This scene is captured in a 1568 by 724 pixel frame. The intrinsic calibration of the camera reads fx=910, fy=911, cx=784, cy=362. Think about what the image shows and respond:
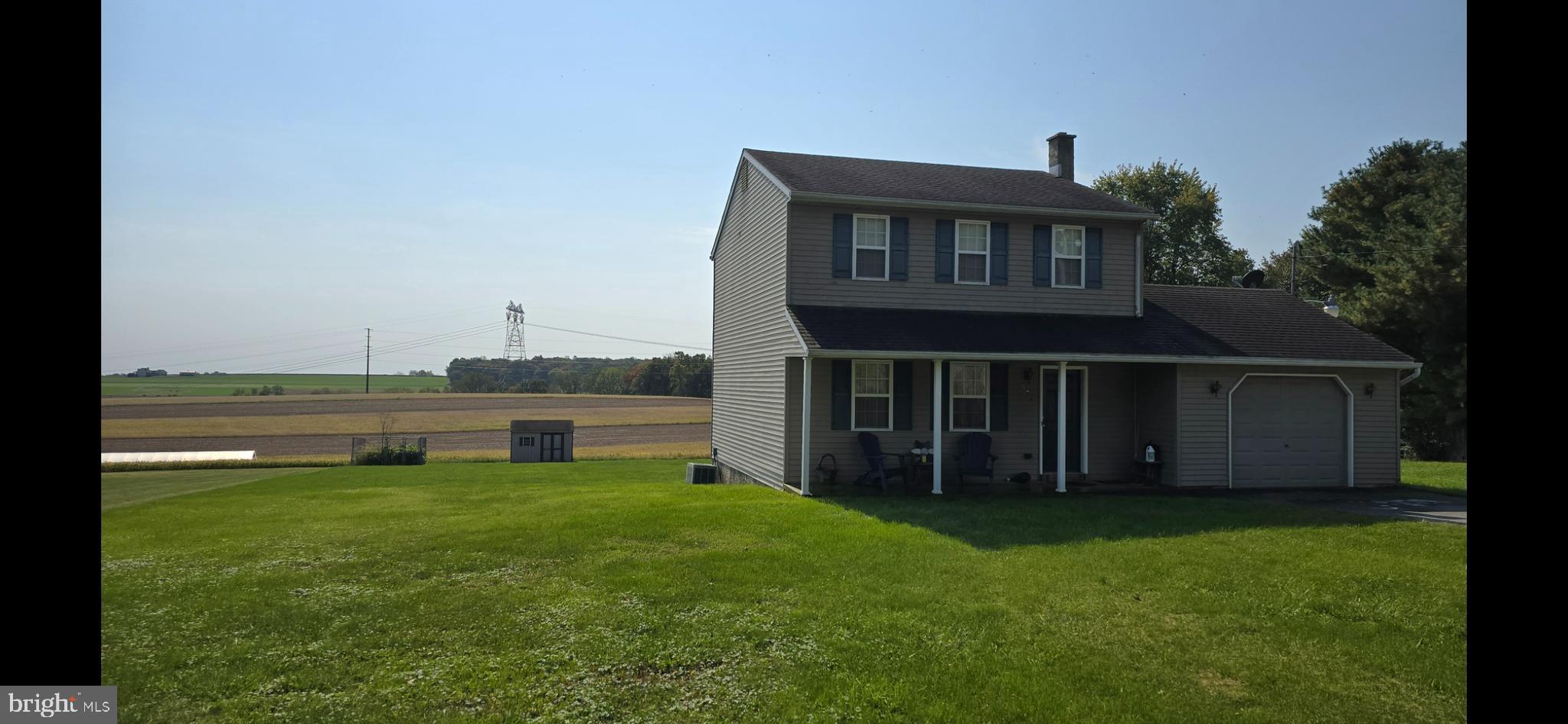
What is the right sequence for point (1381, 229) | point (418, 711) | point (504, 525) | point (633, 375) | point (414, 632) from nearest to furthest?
point (418, 711), point (414, 632), point (504, 525), point (1381, 229), point (633, 375)

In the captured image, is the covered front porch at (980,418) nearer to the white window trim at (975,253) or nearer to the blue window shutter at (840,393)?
the blue window shutter at (840,393)

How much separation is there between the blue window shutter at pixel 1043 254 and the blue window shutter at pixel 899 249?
2448 millimetres

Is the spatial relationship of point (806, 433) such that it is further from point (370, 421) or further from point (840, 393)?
point (370, 421)

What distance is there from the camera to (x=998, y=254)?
15969 millimetres

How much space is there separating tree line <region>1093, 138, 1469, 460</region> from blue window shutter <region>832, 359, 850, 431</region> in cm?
1455

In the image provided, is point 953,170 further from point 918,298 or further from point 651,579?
point 651,579

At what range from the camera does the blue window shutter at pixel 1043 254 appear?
53.0ft

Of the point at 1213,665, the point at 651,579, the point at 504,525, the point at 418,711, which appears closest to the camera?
the point at 418,711

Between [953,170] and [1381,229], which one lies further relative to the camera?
[1381,229]

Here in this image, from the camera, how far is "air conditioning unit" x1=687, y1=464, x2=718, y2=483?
709 inches

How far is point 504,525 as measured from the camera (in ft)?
36.1
